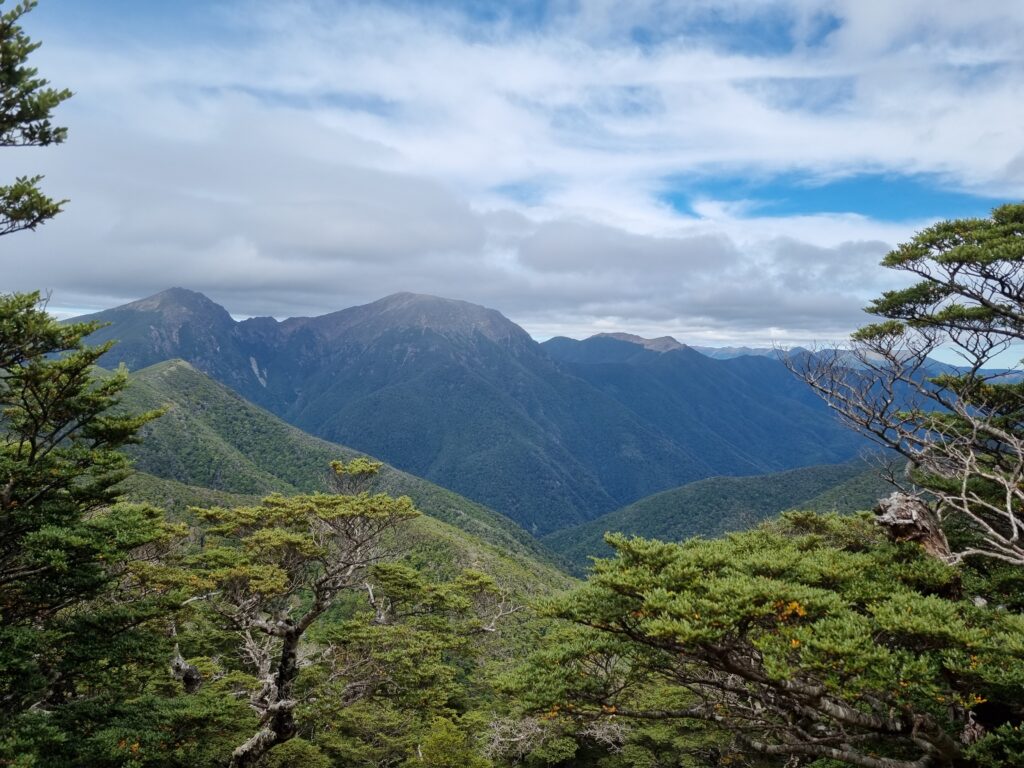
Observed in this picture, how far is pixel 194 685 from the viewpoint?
2022cm

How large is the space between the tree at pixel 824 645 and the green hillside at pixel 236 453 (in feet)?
386

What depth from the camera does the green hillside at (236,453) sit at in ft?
408

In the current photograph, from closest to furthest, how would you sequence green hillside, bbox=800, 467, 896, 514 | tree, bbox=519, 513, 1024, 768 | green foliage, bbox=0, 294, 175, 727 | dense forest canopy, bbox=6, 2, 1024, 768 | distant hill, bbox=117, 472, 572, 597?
tree, bbox=519, 513, 1024, 768
dense forest canopy, bbox=6, 2, 1024, 768
green foliage, bbox=0, 294, 175, 727
distant hill, bbox=117, 472, 572, 597
green hillside, bbox=800, 467, 896, 514

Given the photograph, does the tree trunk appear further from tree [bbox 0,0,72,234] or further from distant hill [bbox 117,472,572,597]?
distant hill [bbox 117,472,572,597]

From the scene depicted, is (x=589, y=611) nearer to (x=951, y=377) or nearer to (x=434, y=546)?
(x=951, y=377)

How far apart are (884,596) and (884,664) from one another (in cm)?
218

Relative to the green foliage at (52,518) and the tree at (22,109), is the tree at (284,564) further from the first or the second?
the tree at (22,109)

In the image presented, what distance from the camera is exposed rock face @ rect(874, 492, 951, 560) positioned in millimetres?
10812

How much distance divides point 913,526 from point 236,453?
6025 inches

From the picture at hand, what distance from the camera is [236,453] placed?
141m

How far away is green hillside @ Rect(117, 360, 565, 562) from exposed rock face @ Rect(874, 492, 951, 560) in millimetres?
118799

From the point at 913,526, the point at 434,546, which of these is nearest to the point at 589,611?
the point at 913,526

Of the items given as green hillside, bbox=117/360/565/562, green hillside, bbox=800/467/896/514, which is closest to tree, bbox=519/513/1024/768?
green hillside, bbox=800/467/896/514

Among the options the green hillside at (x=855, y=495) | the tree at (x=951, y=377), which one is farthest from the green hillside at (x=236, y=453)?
the tree at (x=951, y=377)
